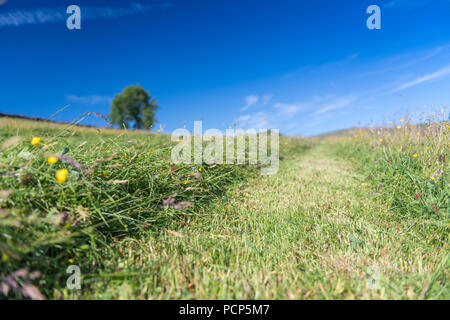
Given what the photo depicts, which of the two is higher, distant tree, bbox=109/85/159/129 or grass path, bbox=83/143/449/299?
distant tree, bbox=109/85/159/129

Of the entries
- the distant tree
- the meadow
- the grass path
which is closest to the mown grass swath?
the meadow

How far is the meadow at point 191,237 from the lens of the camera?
4.40 ft

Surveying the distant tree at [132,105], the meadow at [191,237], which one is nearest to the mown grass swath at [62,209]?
the meadow at [191,237]

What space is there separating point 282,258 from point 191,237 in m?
0.79

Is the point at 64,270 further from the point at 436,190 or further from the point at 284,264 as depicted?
the point at 436,190

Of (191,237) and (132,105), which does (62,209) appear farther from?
(132,105)

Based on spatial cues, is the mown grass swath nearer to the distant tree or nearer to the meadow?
the meadow

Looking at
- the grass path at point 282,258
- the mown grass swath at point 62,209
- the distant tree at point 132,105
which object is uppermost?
the distant tree at point 132,105

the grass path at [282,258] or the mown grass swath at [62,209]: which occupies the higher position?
the mown grass swath at [62,209]

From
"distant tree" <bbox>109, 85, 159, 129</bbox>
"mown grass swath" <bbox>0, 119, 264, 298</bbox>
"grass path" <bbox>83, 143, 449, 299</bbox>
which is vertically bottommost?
"grass path" <bbox>83, 143, 449, 299</bbox>

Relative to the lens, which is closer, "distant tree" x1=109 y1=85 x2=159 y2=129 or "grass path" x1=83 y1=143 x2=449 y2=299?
"grass path" x1=83 y1=143 x2=449 y2=299

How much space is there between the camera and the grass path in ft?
4.42

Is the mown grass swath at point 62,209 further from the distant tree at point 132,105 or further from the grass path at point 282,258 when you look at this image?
the distant tree at point 132,105
